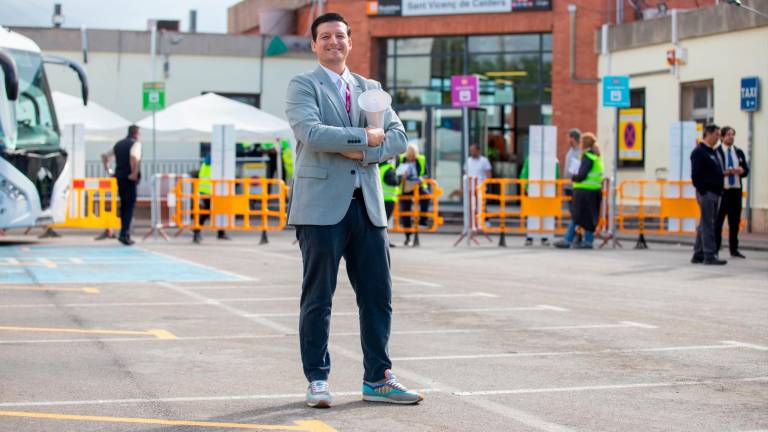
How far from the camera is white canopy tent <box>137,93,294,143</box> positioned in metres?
29.9

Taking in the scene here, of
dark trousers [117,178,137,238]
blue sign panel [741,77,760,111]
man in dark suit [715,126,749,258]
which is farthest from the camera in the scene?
blue sign panel [741,77,760,111]

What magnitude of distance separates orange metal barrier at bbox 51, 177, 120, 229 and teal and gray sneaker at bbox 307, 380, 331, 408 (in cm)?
2038

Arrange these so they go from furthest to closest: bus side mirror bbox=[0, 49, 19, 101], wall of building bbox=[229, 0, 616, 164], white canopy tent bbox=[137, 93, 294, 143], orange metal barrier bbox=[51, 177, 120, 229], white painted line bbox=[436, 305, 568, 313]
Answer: wall of building bbox=[229, 0, 616, 164], white canopy tent bbox=[137, 93, 294, 143], orange metal barrier bbox=[51, 177, 120, 229], bus side mirror bbox=[0, 49, 19, 101], white painted line bbox=[436, 305, 568, 313]

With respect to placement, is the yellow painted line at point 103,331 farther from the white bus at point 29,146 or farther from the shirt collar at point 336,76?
the white bus at point 29,146

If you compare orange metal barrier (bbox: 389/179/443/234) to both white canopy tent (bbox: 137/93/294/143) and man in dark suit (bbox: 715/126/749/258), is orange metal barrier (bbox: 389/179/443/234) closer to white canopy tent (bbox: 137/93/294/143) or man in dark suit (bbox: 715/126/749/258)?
white canopy tent (bbox: 137/93/294/143)

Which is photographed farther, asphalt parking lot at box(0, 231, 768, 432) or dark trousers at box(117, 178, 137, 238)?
dark trousers at box(117, 178, 137, 238)

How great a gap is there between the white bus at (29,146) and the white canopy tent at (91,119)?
20.7 feet

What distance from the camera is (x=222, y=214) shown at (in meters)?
25.5

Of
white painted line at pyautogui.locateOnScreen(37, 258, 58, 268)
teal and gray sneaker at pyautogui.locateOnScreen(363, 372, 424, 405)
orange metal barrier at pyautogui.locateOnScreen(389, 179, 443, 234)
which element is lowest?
white painted line at pyautogui.locateOnScreen(37, 258, 58, 268)

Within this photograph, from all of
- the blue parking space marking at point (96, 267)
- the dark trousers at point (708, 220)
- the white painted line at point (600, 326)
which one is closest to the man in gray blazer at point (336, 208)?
the white painted line at point (600, 326)

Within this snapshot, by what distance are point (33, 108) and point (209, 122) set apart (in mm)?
7409

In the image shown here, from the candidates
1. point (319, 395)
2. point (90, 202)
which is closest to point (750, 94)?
point (90, 202)

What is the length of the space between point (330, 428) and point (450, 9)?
99.9 ft

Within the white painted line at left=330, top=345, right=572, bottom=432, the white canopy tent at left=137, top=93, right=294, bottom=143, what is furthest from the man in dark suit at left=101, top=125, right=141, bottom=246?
the white painted line at left=330, top=345, right=572, bottom=432
